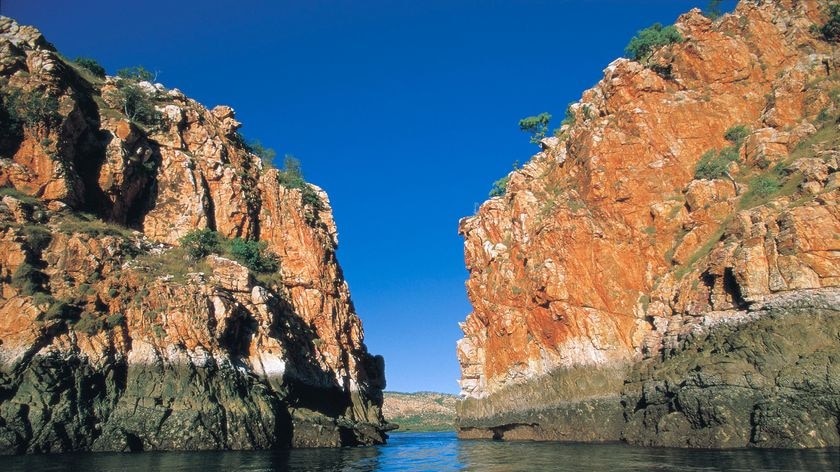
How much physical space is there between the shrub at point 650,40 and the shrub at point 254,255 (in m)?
44.7

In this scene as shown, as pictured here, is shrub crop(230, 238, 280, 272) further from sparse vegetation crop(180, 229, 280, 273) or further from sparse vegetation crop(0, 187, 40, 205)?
sparse vegetation crop(0, 187, 40, 205)

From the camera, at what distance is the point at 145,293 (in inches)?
1556

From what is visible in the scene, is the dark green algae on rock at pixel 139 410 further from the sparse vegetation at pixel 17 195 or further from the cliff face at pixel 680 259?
the cliff face at pixel 680 259

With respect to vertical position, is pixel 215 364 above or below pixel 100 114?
below

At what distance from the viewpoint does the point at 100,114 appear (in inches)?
2112

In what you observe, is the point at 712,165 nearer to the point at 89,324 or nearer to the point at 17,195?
the point at 89,324

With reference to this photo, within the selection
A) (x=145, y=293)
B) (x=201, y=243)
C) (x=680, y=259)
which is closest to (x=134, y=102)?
(x=201, y=243)

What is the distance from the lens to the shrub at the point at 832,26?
4812 cm

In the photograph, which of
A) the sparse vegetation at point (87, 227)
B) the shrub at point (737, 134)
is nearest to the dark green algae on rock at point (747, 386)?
the shrub at point (737, 134)

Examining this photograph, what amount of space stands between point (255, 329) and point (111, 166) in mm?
20750

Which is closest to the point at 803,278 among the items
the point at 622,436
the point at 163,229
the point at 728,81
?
the point at 622,436

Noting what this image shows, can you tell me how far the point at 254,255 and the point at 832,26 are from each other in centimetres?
5787

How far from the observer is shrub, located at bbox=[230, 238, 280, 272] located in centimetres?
5600

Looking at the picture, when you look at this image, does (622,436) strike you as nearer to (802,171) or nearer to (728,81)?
(802,171)
